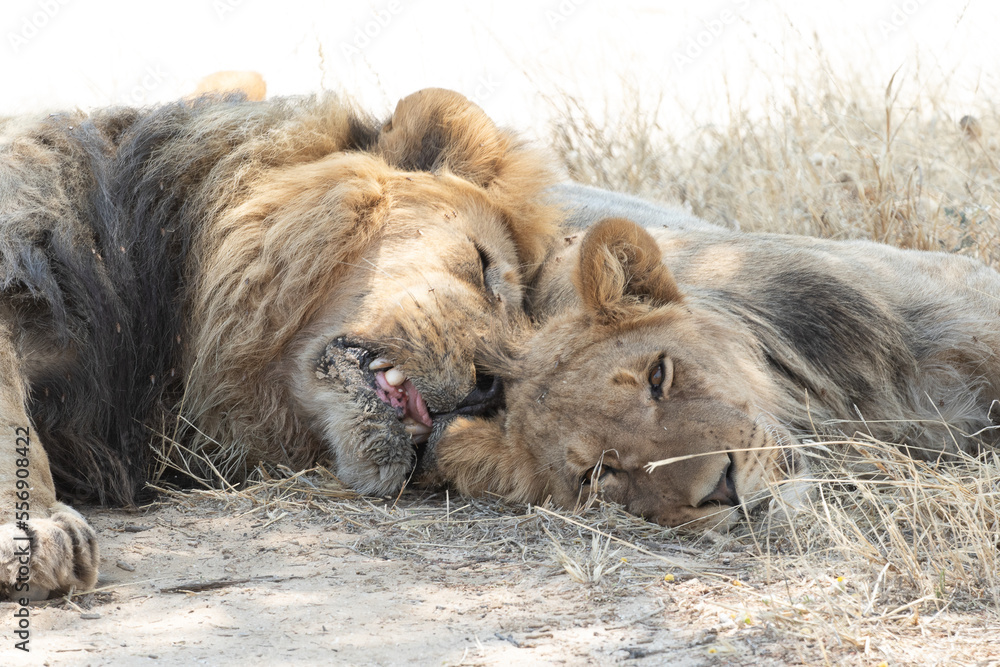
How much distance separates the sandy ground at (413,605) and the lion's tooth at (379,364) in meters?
0.47

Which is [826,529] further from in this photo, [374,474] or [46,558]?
[46,558]

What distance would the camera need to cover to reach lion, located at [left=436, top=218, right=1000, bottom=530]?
2932mm

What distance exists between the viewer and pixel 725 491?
2869mm

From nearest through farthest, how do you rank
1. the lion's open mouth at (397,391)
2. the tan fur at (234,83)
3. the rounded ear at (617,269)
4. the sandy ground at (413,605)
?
the sandy ground at (413,605) → the rounded ear at (617,269) → the lion's open mouth at (397,391) → the tan fur at (234,83)

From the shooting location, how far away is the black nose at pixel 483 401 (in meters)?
3.33

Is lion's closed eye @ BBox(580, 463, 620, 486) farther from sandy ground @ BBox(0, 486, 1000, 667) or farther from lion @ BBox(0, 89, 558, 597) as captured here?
lion @ BBox(0, 89, 558, 597)

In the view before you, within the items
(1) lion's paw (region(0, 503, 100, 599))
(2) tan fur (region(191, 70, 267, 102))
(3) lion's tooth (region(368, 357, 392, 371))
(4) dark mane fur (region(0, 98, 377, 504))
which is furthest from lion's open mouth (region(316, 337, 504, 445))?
(2) tan fur (region(191, 70, 267, 102))

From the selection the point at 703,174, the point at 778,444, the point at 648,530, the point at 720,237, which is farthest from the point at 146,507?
the point at 703,174

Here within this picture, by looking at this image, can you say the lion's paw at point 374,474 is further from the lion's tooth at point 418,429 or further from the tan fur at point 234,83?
the tan fur at point 234,83

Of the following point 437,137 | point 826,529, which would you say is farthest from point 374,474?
point 826,529

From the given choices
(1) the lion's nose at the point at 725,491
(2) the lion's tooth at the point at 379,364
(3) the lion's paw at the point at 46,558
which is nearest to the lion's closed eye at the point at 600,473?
(1) the lion's nose at the point at 725,491

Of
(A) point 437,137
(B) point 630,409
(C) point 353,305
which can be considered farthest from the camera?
(A) point 437,137

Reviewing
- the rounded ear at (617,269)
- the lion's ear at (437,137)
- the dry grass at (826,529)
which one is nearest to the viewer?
the dry grass at (826,529)

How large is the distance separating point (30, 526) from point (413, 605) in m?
0.89
